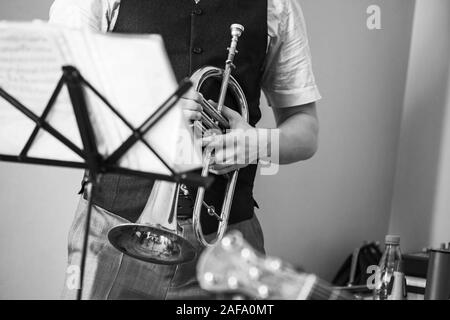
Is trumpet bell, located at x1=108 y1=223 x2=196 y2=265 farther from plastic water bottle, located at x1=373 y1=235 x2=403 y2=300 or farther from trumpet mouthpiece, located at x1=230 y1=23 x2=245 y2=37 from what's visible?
plastic water bottle, located at x1=373 y1=235 x2=403 y2=300

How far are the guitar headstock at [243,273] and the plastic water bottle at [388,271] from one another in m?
0.86

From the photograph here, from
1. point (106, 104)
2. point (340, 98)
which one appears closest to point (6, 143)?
point (106, 104)

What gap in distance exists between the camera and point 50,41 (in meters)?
0.89

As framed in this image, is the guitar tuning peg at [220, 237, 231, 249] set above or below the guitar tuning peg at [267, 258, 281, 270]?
above

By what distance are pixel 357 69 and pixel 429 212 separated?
0.80m

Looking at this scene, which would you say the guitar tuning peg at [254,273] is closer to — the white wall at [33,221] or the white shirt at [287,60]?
the white shirt at [287,60]

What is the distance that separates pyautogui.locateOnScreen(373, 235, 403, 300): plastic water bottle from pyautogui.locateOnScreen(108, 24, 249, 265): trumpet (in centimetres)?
65

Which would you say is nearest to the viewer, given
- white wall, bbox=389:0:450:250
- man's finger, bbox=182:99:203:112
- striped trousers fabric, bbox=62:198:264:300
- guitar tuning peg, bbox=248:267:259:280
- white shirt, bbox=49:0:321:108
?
guitar tuning peg, bbox=248:267:259:280

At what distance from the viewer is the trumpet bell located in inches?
50.0

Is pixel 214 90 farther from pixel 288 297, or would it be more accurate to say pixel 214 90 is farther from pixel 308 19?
pixel 308 19

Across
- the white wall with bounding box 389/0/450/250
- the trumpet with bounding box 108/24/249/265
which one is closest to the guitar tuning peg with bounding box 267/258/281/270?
the trumpet with bounding box 108/24/249/265

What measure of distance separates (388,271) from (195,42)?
130cm

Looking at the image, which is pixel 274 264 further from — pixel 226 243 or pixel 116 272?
pixel 116 272

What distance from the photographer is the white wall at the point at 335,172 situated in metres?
1.95
